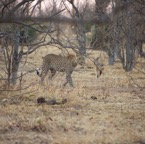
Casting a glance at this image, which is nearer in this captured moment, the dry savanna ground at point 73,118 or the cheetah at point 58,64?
the dry savanna ground at point 73,118

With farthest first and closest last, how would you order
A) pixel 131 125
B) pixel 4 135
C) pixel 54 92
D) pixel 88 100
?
1. pixel 54 92
2. pixel 88 100
3. pixel 131 125
4. pixel 4 135

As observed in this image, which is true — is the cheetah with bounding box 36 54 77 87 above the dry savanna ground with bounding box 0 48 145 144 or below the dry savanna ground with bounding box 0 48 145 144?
above

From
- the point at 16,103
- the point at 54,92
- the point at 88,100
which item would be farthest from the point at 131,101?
the point at 16,103

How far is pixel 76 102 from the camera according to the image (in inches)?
408

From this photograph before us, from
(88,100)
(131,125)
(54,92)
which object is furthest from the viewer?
(54,92)

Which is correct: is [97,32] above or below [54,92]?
above

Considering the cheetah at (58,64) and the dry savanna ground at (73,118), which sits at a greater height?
Answer: the cheetah at (58,64)

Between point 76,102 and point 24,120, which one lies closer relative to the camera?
point 24,120

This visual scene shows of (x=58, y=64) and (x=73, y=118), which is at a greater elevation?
(x=58, y=64)

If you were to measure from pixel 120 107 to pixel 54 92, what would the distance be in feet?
7.79

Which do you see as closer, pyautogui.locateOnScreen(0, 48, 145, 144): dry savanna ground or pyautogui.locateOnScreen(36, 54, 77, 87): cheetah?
pyautogui.locateOnScreen(0, 48, 145, 144): dry savanna ground

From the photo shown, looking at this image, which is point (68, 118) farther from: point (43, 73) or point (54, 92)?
point (43, 73)

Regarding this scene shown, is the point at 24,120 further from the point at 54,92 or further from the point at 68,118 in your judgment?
the point at 54,92

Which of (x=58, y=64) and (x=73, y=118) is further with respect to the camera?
(x=58, y=64)
